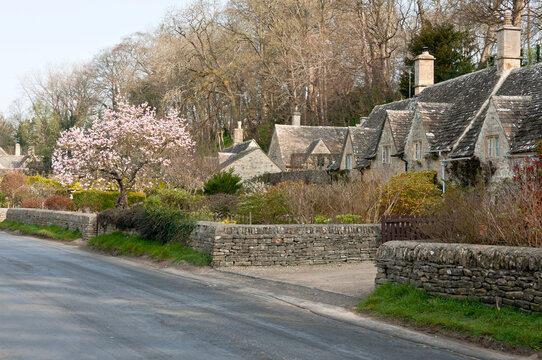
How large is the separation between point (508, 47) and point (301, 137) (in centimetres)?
2789

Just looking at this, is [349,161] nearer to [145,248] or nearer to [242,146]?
[145,248]

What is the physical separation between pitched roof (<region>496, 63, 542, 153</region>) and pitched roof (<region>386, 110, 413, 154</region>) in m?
5.73

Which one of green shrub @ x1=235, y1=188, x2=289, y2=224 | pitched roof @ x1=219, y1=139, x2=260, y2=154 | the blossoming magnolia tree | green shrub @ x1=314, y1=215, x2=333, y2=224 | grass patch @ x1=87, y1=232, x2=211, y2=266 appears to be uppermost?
pitched roof @ x1=219, y1=139, x2=260, y2=154

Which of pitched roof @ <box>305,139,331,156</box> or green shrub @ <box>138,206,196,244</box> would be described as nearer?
green shrub @ <box>138,206,196,244</box>

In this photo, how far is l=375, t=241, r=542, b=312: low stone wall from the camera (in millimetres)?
8584

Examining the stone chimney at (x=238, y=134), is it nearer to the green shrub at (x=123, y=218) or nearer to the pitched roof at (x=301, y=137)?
the pitched roof at (x=301, y=137)

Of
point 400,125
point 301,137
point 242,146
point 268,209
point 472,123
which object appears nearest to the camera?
point 268,209

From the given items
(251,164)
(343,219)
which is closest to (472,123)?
(343,219)

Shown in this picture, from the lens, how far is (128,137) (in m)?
32.1

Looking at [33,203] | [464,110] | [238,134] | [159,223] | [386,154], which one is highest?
[238,134]

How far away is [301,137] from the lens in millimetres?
54781

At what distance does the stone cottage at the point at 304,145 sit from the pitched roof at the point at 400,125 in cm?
1801

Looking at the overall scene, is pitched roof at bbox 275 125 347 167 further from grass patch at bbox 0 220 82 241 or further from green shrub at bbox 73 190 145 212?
grass patch at bbox 0 220 82 241

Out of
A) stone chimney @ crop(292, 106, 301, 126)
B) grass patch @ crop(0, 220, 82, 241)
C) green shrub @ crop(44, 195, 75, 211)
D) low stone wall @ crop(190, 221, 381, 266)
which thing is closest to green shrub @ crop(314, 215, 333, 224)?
low stone wall @ crop(190, 221, 381, 266)
